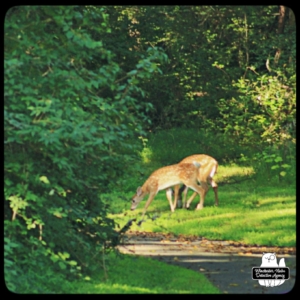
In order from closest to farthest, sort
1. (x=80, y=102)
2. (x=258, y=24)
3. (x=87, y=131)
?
(x=87, y=131) < (x=80, y=102) < (x=258, y=24)

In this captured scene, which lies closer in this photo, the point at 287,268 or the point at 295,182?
the point at 287,268

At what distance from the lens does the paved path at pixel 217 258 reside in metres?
8.57

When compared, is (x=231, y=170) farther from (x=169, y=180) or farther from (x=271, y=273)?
(x=271, y=273)

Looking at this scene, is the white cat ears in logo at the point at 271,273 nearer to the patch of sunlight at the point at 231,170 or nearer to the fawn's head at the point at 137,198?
Result: the fawn's head at the point at 137,198

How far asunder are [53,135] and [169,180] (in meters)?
3.49

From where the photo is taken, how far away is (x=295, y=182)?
11203 mm

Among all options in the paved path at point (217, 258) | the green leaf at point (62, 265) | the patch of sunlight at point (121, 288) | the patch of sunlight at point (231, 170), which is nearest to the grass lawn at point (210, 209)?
the patch of sunlight at point (231, 170)

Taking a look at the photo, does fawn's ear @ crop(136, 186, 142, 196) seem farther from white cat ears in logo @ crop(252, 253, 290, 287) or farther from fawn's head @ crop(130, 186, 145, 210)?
white cat ears in logo @ crop(252, 253, 290, 287)

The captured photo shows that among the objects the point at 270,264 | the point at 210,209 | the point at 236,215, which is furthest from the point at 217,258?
the point at 210,209

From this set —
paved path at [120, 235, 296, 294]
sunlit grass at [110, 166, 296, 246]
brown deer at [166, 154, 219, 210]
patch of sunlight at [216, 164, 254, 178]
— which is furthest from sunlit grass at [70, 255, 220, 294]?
patch of sunlight at [216, 164, 254, 178]
